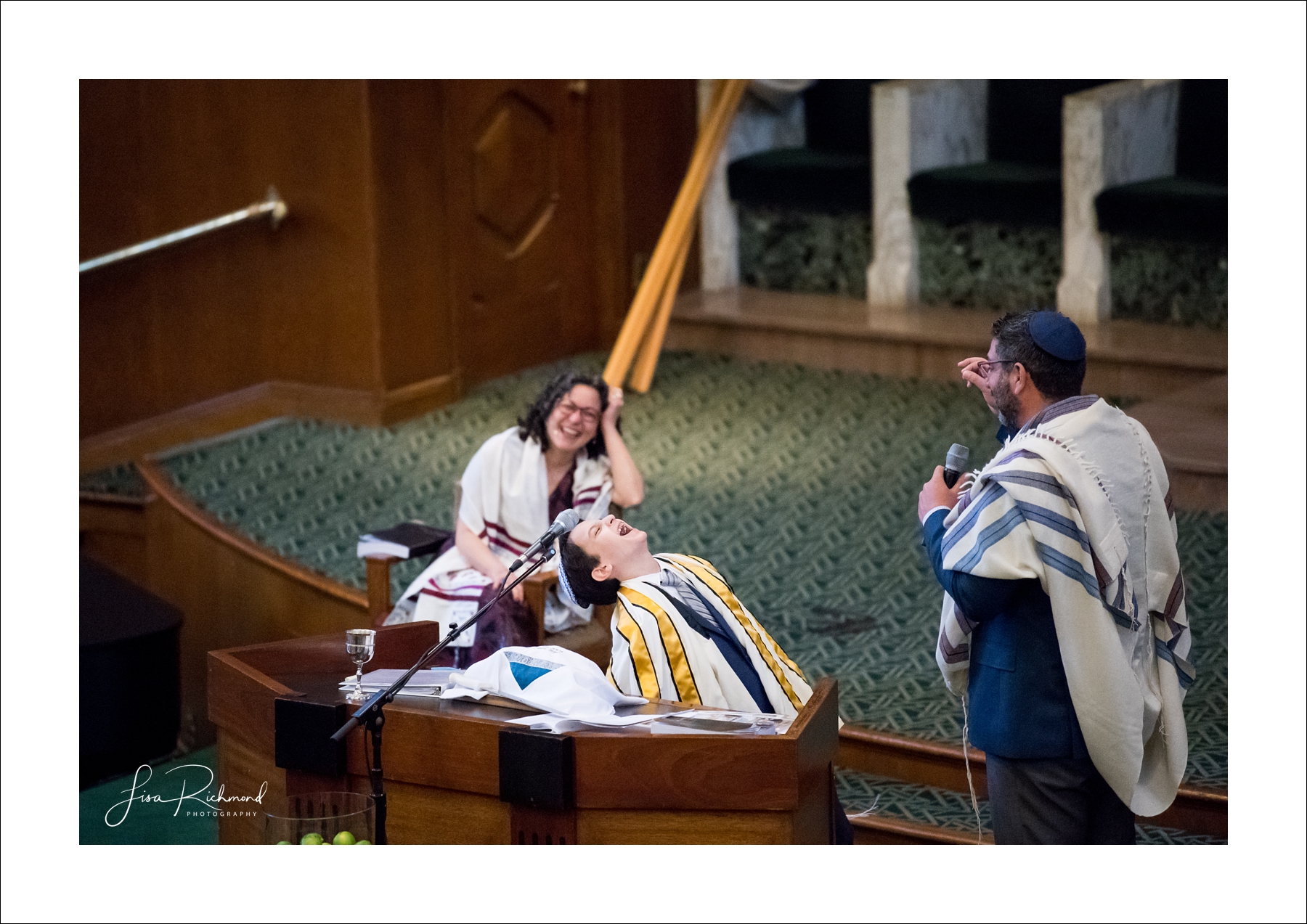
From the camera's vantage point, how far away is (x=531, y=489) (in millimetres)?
4637

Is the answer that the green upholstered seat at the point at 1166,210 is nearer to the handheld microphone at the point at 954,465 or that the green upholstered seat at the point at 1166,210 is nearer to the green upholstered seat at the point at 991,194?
the green upholstered seat at the point at 991,194

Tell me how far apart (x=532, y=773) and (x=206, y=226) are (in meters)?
4.32

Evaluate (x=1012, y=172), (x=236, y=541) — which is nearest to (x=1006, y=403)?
(x=236, y=541)

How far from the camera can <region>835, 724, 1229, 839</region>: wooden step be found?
3988 millimetres

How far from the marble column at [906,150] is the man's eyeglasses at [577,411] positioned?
3498 mm

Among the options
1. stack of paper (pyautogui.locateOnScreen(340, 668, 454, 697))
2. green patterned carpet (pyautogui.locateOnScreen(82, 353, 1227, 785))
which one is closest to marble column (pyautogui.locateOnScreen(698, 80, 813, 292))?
green patterned carpet (pyautogui.locateOnScreen(82, 353, 1227, 785))

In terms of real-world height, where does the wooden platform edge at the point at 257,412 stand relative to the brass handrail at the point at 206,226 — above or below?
below

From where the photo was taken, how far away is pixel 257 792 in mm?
3461

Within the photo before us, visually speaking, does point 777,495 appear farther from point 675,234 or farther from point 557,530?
point 557,530

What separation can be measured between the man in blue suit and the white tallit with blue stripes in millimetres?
40

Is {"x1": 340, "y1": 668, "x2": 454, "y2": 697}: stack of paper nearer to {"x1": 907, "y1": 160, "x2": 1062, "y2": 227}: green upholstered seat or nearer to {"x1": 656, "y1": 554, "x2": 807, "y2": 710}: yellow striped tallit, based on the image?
{"x1": 656, "y1": 554, "x2": 807, "y2": 710}: yellow striped tallit

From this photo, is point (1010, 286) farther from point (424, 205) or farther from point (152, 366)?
point (152, 366)

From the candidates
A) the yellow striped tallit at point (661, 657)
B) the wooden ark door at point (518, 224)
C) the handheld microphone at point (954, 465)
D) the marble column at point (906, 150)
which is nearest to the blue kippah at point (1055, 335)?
the handheld microphone at point (954, 465)

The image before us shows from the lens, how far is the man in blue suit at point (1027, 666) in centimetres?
302
